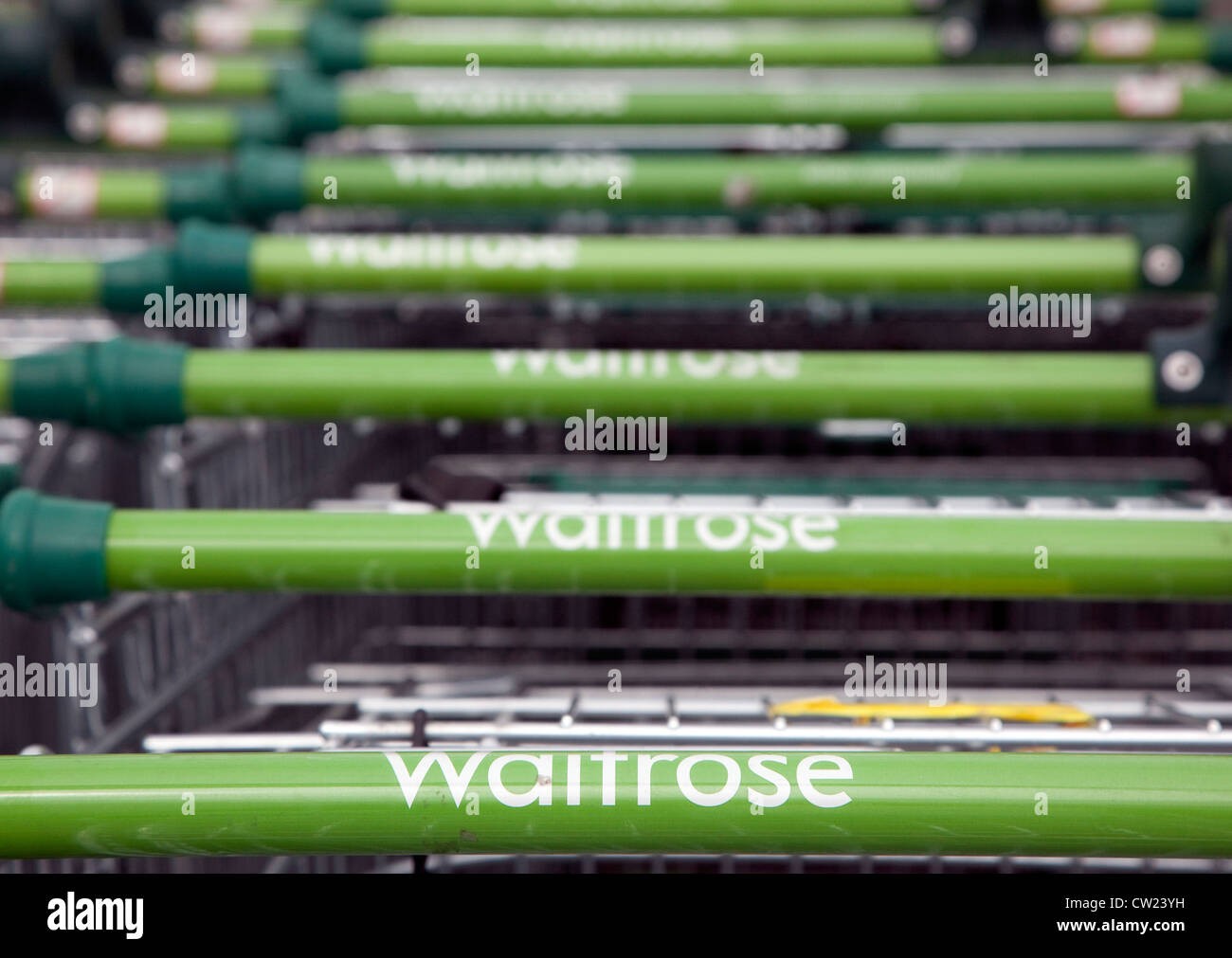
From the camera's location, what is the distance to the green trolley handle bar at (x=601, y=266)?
1580 millimetres

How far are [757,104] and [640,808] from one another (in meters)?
1.49

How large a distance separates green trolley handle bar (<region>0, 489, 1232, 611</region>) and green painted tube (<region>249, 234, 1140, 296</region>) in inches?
18.7

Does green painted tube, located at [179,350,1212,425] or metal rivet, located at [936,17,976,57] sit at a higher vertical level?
metal rivet, located at [936,17,976,57]

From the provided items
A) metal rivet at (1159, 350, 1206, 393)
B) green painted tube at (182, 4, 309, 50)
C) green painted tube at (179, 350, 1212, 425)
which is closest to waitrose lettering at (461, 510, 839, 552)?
green painted tube at (179, 350, 1212, 425)

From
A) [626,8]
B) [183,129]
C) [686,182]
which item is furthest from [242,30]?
[686,182]

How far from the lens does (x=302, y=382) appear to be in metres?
1.37

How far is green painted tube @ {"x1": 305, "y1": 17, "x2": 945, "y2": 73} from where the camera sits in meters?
2.37

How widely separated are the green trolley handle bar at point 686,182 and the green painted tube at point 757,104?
22 cm

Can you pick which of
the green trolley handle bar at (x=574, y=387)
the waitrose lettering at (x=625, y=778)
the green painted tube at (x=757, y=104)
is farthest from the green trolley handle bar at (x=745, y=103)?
the waitrose lettering at (x=625, y=778)

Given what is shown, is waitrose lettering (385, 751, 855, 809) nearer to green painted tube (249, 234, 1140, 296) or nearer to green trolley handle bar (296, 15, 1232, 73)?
green painted tube (249, 234, 1140, 296)

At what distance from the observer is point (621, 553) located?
120cm

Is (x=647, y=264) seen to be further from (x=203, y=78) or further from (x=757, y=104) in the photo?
(x=203, y=78)

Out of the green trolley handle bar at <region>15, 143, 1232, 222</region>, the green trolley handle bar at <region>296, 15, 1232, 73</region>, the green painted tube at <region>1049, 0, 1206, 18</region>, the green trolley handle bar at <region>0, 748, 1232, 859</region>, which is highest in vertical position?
the green painted tube at <region>1049, 0, 1206, 18</region>
